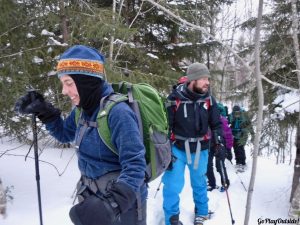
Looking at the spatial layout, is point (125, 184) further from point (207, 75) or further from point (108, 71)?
point (108, 71)

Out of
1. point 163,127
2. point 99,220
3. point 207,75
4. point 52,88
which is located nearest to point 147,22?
point 52,88

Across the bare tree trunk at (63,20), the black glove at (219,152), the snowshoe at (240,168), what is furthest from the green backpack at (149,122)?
Result: the snowshoe at (240,168)

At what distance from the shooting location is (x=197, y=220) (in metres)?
5.47

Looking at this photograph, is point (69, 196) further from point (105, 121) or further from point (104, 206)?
point (104, 206)

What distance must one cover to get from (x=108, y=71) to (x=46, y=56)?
120 cm

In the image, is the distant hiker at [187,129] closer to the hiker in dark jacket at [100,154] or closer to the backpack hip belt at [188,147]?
the backpack hip belt at [188,147]

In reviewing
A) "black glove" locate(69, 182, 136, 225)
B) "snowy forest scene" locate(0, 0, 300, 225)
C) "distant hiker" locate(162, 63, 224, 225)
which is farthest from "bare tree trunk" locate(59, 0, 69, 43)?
"black glove" locate(69, 182, 136, 225)

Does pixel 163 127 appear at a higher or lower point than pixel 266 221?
higher

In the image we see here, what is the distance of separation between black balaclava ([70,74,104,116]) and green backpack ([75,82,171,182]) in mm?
72

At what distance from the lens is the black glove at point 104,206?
74.9 inches

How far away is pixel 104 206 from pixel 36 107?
1209 millimetres

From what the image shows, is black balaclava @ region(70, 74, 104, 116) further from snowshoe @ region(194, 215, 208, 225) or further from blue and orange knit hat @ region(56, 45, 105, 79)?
snowshoe @ region(194, 215, 208, 225)

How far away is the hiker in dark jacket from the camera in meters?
1.96

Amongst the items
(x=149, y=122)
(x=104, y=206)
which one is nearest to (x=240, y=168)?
(x=149, y=122)
